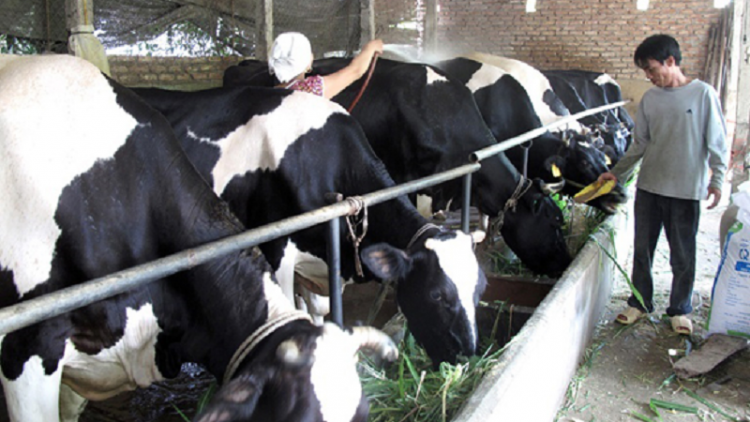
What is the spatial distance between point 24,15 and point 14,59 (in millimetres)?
3576

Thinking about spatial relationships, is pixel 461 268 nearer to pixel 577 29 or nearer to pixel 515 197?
pixel 515 197

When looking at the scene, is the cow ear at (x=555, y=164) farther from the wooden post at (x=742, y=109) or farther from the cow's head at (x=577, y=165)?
the wooden post at (x=742, y=109)

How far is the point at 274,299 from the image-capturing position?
2.16 meters

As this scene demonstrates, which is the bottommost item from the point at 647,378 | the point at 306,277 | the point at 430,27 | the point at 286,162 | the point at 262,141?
the point at 647,378

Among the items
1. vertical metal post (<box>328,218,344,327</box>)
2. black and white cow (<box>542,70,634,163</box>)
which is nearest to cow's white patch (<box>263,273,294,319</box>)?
vertical metal post (<box>328,218,344,327</box>)

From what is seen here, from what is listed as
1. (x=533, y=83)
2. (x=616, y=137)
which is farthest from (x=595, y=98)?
(x=533, y=83)

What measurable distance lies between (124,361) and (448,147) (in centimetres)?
326

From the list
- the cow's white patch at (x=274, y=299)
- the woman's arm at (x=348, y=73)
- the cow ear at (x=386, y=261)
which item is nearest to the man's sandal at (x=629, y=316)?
the cow ear at (x=386, y=261)

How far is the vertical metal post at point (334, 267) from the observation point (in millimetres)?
2078

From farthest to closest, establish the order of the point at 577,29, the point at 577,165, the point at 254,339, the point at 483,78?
the point at 577,29 → the point at 483,78 → the point at 577,165 → the point at 254,339

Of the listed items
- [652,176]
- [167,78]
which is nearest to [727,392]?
[652,176]

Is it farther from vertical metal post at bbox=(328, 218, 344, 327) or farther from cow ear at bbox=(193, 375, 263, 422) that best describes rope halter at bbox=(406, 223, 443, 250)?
cow ear at bbox=(193, 375, 263, 422)

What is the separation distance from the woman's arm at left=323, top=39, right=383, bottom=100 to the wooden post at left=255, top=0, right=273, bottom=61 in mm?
3132

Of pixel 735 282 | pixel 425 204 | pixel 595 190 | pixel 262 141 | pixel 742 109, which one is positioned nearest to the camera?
pixel 262 141
